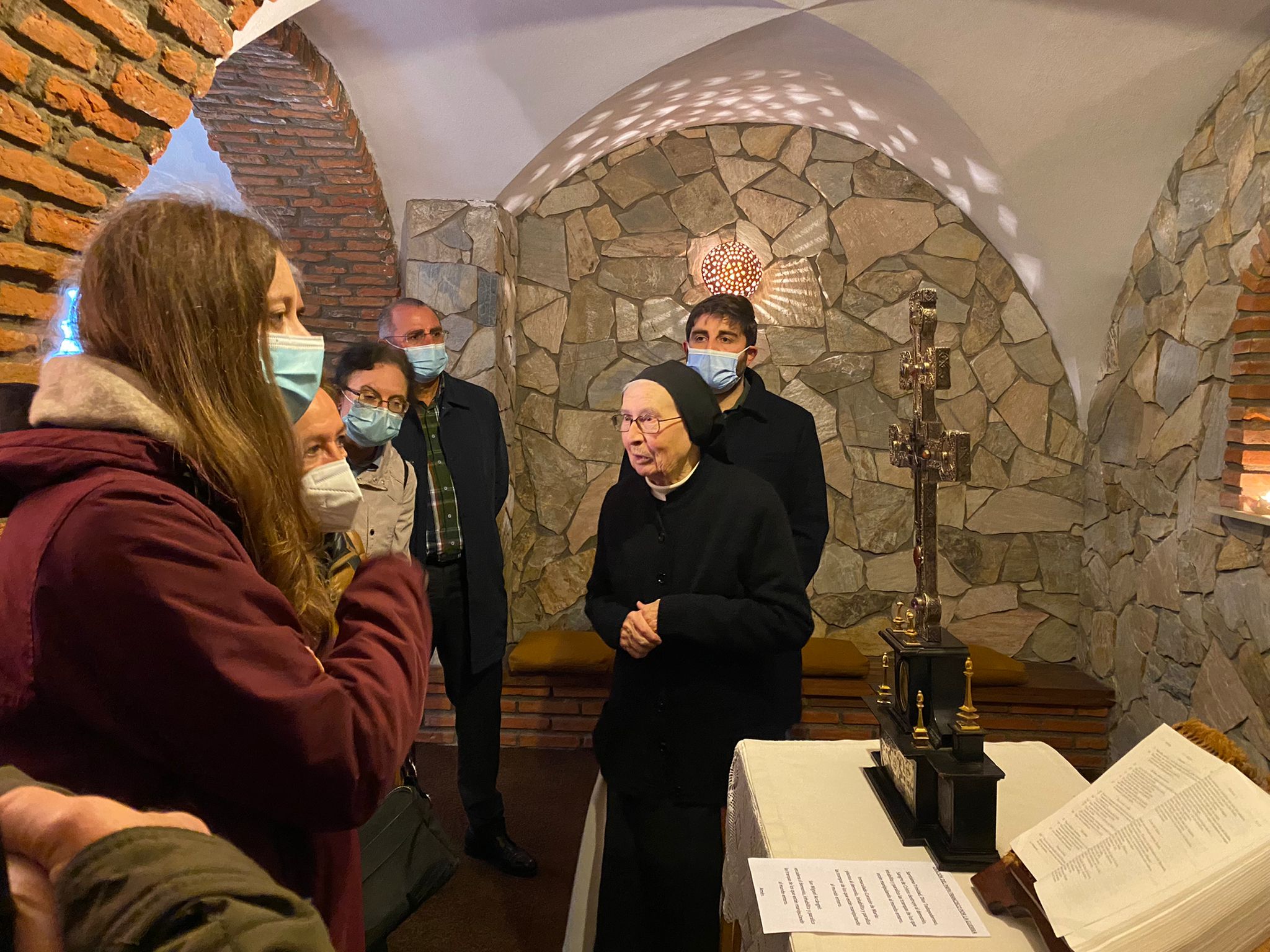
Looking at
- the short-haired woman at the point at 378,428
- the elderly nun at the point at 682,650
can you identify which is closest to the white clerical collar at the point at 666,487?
the elderly nun at the point at 682,650

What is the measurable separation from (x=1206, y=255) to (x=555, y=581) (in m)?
3.35

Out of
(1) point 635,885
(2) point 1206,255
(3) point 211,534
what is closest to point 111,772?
(3) point 211,534

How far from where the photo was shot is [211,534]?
808mm

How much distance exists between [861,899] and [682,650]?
83 centimetres

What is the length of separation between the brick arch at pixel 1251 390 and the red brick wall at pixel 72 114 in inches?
133

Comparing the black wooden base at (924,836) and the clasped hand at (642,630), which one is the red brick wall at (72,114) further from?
the black wooden base at (924,836)

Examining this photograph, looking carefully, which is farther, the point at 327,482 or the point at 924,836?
the point at 924,836

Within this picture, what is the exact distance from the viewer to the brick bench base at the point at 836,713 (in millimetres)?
4199

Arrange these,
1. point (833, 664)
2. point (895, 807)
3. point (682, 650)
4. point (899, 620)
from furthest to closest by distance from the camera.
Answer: point (833, 664), point (682, 650), point (899, 620), point (895, 807)

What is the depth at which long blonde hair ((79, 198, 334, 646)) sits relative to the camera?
0.87 m

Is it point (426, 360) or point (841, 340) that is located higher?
point (841, 340)

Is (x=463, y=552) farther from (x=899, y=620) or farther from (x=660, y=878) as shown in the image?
(x=899, y=620)

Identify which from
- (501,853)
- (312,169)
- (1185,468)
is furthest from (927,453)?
(312,169)

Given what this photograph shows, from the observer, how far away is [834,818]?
1.48m
